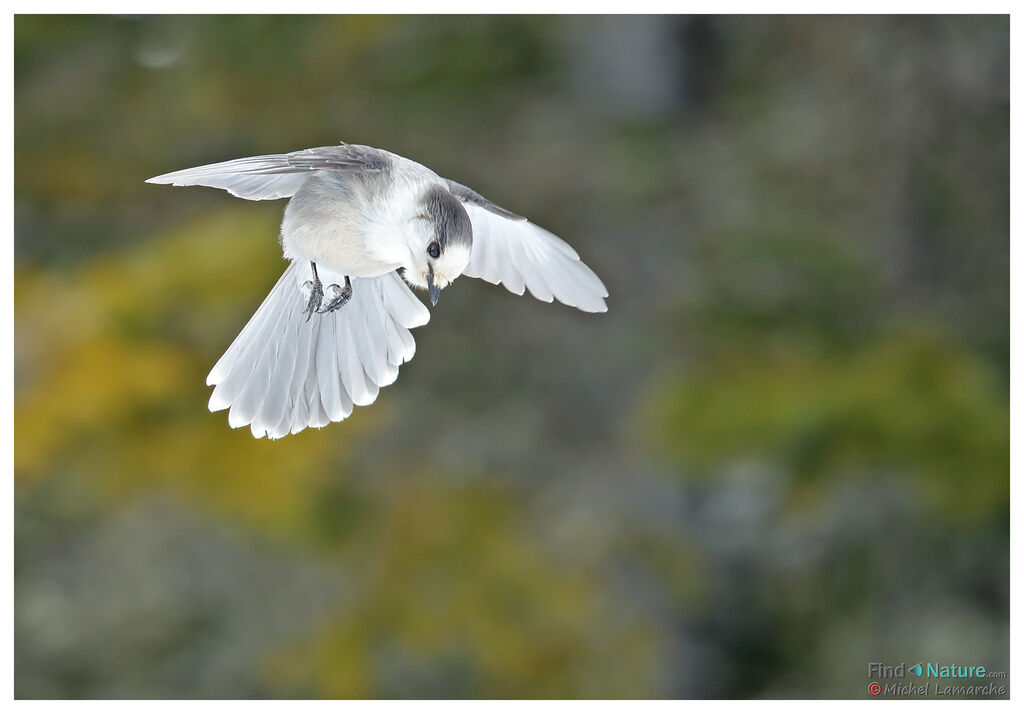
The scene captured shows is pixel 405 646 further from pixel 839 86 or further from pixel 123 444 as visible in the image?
pixel 839 86

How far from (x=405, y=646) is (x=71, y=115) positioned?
7.08ft

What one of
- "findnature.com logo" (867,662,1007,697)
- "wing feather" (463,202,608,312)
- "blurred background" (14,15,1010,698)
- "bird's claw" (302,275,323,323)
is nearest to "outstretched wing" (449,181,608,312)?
"wing feather" (463,202,608,312)

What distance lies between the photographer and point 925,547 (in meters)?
4.52

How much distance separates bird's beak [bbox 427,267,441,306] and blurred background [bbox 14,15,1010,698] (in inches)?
104

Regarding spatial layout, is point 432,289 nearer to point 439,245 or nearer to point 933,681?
point 439,245

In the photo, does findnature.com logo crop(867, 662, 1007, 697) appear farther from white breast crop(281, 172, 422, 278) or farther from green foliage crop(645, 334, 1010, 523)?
white breast crop(281, 172, 422, 278)

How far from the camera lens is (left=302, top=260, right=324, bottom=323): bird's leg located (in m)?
0.91

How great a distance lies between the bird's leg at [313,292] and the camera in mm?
910

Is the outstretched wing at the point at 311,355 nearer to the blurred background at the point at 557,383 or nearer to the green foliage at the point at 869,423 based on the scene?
the blurred background at the point at 557,383

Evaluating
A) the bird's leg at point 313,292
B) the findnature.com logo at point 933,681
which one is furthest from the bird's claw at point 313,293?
the findnature.com logo at point 933,681

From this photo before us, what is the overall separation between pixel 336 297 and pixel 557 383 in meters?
4.16

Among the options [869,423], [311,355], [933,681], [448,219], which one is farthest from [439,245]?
[933,681]

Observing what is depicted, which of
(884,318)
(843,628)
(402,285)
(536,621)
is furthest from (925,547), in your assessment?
(402,285)

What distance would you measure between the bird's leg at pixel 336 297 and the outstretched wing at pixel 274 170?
8cm
